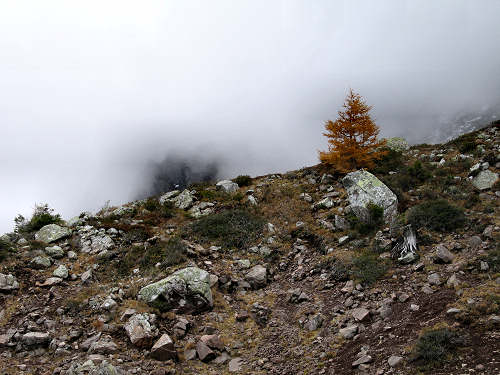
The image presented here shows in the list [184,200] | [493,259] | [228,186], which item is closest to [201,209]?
[184,200]

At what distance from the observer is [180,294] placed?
10.7m

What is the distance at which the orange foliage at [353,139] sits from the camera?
21.4 metres

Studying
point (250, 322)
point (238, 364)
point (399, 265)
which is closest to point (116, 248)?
point (250, 322)

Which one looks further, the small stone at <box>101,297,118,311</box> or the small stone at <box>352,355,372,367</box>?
the small stone at <box>101,297,118,311</box>

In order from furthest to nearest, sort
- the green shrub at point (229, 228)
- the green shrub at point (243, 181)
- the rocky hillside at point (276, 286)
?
the green shrub at point (243, 181)
the green shrub at point (229, 228)
the rocky hillside at point (276, 286)

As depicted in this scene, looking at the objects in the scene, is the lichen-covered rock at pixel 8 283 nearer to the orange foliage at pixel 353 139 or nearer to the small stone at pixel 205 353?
the small stone at pixel 205 353

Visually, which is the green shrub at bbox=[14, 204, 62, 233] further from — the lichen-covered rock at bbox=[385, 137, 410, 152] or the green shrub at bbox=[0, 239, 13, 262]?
the lichen-covered rock at bbox=[385, 137, 410, 152]

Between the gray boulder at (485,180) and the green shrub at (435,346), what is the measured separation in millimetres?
11515

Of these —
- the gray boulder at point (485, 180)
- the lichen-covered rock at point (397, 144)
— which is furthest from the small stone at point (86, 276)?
the lichen-covered rock at point (397, 144)

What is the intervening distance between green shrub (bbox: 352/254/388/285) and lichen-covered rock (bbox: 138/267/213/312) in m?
5.60

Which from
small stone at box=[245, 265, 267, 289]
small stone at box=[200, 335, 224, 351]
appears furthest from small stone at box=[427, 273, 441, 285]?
small stone at box=[200, 335, 224, 351]

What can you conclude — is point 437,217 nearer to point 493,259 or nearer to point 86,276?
point 493,259

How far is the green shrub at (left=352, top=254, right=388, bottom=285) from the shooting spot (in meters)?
10.4

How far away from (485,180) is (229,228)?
1377 cm
